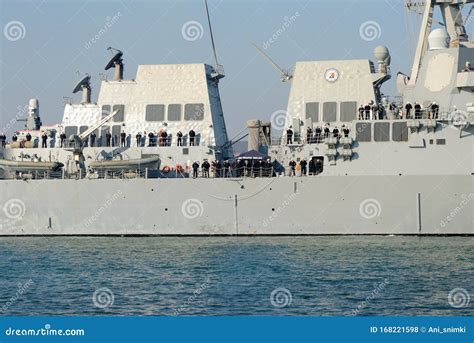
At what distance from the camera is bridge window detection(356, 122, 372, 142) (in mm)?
30781

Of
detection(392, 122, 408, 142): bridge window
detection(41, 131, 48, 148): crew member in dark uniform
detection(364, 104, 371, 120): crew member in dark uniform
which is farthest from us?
detection(41, 131, 48, 148): crew member in dark uniform

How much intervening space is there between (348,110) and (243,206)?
212 inches

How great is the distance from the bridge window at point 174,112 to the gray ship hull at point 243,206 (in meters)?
3.56

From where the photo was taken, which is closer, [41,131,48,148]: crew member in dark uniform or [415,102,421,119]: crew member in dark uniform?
[415,102,421,119]: crew member in dark uniform

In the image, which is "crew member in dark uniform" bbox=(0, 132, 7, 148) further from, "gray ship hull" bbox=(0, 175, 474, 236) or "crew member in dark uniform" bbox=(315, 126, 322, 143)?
"crew member in dark uniform" bbox=(315, 126, 322, 143)

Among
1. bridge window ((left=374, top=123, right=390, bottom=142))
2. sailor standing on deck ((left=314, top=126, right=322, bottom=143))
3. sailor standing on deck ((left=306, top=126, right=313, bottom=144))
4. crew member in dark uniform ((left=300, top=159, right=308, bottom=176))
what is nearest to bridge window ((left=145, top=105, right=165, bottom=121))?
sailor standing on deck ((left=306, top=126, right=313, bottom=144))

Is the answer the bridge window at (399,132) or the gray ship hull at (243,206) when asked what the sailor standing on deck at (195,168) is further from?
the bridge window at (399,132)

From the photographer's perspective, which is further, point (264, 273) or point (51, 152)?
point (51, 152)

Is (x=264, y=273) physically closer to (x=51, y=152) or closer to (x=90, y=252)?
(x=90, y=252)

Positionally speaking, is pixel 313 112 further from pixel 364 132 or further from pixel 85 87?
pixel 85 87

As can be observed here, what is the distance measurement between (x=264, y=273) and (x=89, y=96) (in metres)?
16.4

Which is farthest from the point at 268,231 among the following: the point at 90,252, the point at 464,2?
the point at 464,2

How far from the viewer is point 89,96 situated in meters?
36.6

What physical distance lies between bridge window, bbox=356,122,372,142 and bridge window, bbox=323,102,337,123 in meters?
2.72
